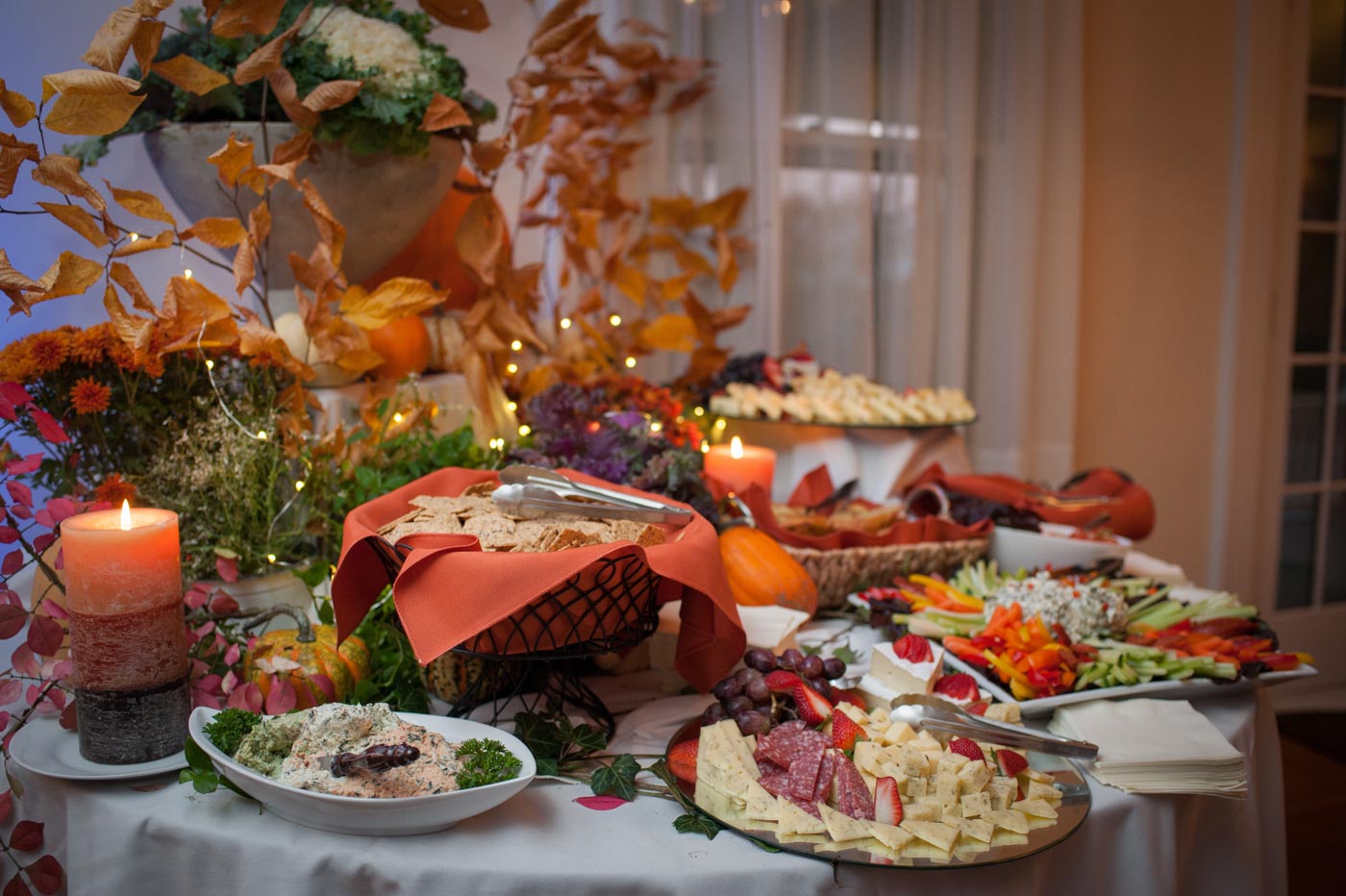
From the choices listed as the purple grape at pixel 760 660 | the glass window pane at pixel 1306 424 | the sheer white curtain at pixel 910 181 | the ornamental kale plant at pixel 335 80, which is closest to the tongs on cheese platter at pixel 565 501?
the purple grape at pixel 760 660

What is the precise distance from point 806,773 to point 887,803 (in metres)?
0.07

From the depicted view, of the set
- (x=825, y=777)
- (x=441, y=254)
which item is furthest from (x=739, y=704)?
(x=441, y=254)

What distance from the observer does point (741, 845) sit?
81 cm

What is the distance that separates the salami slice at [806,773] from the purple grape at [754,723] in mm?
62

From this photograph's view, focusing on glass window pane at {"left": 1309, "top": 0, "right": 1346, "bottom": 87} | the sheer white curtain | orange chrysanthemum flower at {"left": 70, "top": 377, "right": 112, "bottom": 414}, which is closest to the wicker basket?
orange chrysanthemum flower at {"left": 70, "top": 377, "right": 112, "bottom": 414}

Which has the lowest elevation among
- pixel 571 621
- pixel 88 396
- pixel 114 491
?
pixel 571 621

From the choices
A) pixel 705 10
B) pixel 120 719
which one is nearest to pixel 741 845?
pixel 120 719

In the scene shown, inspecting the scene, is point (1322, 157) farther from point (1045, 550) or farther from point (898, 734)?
point (898, 734)

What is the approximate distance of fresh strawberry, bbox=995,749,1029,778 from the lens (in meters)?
0.88

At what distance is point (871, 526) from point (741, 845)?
0.79 metres

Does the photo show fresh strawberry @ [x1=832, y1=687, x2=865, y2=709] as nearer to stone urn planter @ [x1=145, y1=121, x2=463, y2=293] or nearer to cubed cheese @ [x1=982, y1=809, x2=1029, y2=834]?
cubed cheese @ [x1=982, y1=809, x2=1029, y2=834]

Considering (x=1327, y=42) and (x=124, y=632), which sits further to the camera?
(x=1327, y=42)

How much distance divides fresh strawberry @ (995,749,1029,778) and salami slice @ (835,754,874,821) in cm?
14

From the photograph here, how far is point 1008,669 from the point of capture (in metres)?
1.08
